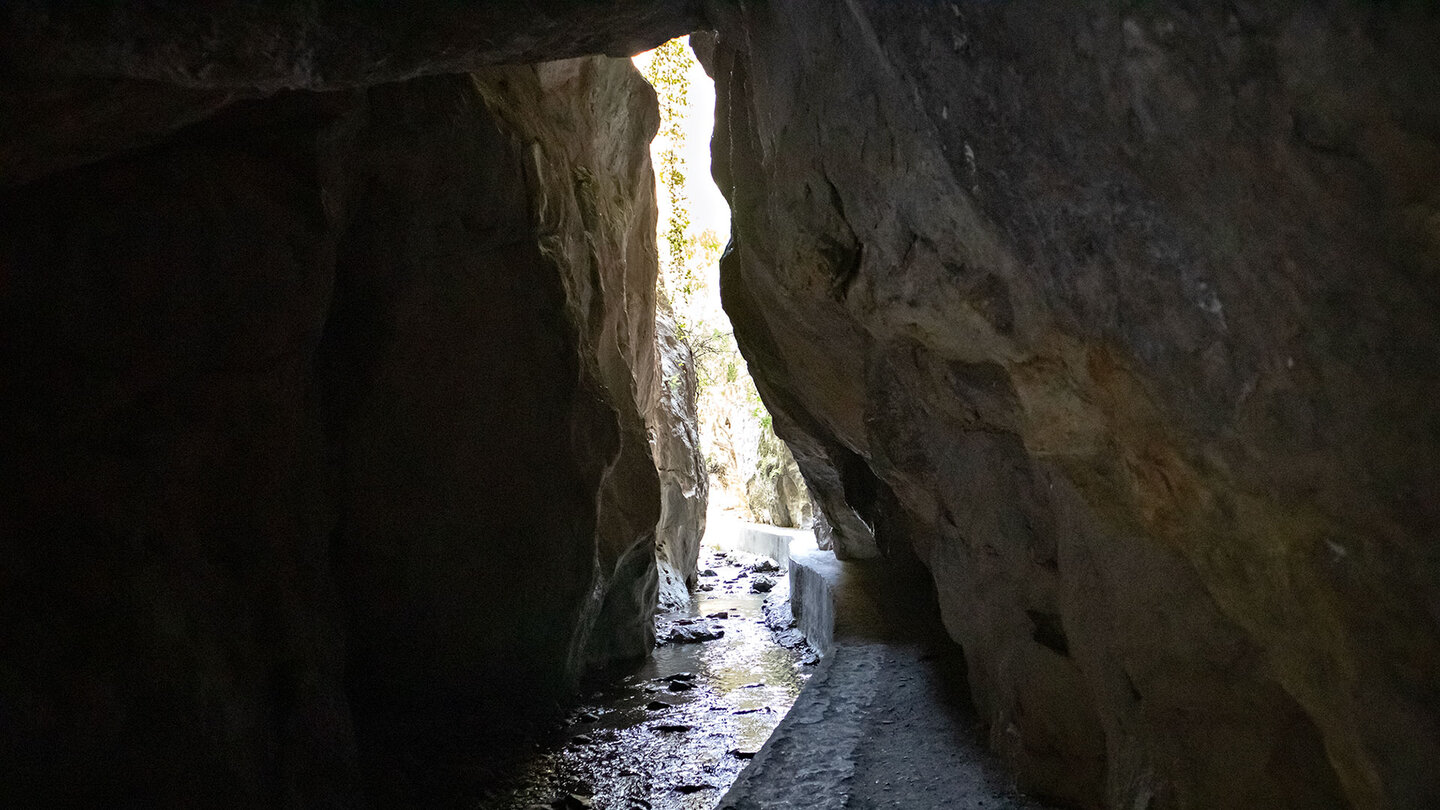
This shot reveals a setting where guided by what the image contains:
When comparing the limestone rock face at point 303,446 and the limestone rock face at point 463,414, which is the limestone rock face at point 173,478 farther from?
the limestone rock face at point 463,414

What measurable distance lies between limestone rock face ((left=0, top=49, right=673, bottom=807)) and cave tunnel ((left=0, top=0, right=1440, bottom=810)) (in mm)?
24

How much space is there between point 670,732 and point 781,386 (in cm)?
297

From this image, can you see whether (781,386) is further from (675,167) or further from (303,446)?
(675,167)

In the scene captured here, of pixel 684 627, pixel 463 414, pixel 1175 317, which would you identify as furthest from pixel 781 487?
pixel 1175 317

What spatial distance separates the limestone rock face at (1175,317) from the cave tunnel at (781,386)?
0.04 ft

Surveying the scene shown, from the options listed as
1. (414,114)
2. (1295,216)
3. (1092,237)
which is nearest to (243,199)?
(414,114)

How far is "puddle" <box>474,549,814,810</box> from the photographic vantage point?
6.07 metres

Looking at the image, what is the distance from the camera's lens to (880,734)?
17.4 ft

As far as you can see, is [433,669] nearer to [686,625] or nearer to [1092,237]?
[686,625]

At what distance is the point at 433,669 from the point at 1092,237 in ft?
20.3

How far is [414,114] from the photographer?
21.1 ft

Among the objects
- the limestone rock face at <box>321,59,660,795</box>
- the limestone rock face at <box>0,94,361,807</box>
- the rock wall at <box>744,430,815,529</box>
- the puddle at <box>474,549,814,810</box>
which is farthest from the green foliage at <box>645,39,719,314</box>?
the rock wall at <box>744,430,815,529</box>

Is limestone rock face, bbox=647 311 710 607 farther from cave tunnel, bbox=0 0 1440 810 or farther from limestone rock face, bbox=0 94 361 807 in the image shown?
limestone rock face, bbox=0 94 361 807

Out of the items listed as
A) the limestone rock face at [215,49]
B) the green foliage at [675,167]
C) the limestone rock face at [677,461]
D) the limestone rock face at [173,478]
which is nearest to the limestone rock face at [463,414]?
the limestone rock face at [173,478]
